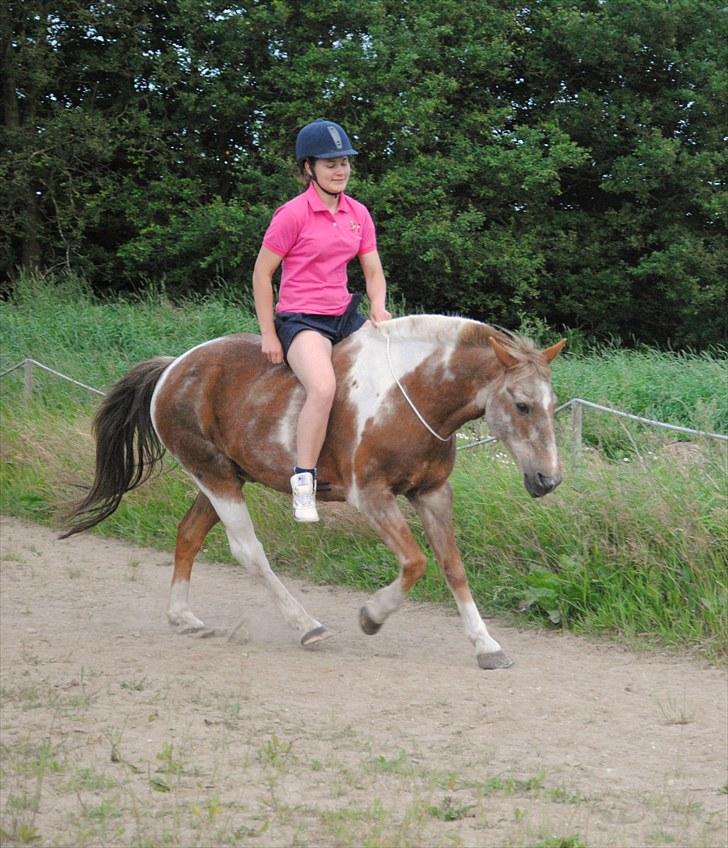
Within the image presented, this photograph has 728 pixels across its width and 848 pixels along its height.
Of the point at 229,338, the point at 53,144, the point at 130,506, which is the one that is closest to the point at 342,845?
the point at 229,338

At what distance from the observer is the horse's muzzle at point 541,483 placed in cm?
598

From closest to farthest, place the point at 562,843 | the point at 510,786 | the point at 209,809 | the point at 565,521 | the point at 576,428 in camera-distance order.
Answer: the point at 562,843
the point at 209,809
the point at 510,786
the point at 565,521
the point at 576,428

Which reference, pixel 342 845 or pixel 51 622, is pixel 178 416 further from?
pixel 342 845

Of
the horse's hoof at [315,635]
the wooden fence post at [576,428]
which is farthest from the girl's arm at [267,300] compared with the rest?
the wooden fence post at [576,428]

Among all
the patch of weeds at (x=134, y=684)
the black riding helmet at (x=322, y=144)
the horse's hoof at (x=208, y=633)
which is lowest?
the horse's hoof at (x=208, y=633)

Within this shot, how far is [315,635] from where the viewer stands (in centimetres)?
698

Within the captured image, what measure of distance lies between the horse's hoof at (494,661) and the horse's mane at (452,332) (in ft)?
4.97

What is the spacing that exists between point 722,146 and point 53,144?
14.3 meters

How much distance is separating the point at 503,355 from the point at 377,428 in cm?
78

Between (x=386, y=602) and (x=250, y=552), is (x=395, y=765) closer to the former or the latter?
(x=386, y=602)

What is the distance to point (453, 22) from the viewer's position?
2664 centimetres

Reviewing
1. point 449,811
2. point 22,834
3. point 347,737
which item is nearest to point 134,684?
point 347,737

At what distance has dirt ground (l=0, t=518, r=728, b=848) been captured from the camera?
4156 mm

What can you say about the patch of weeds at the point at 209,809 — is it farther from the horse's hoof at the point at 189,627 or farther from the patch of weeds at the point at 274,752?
the horse's hoof at the point at 189,627
